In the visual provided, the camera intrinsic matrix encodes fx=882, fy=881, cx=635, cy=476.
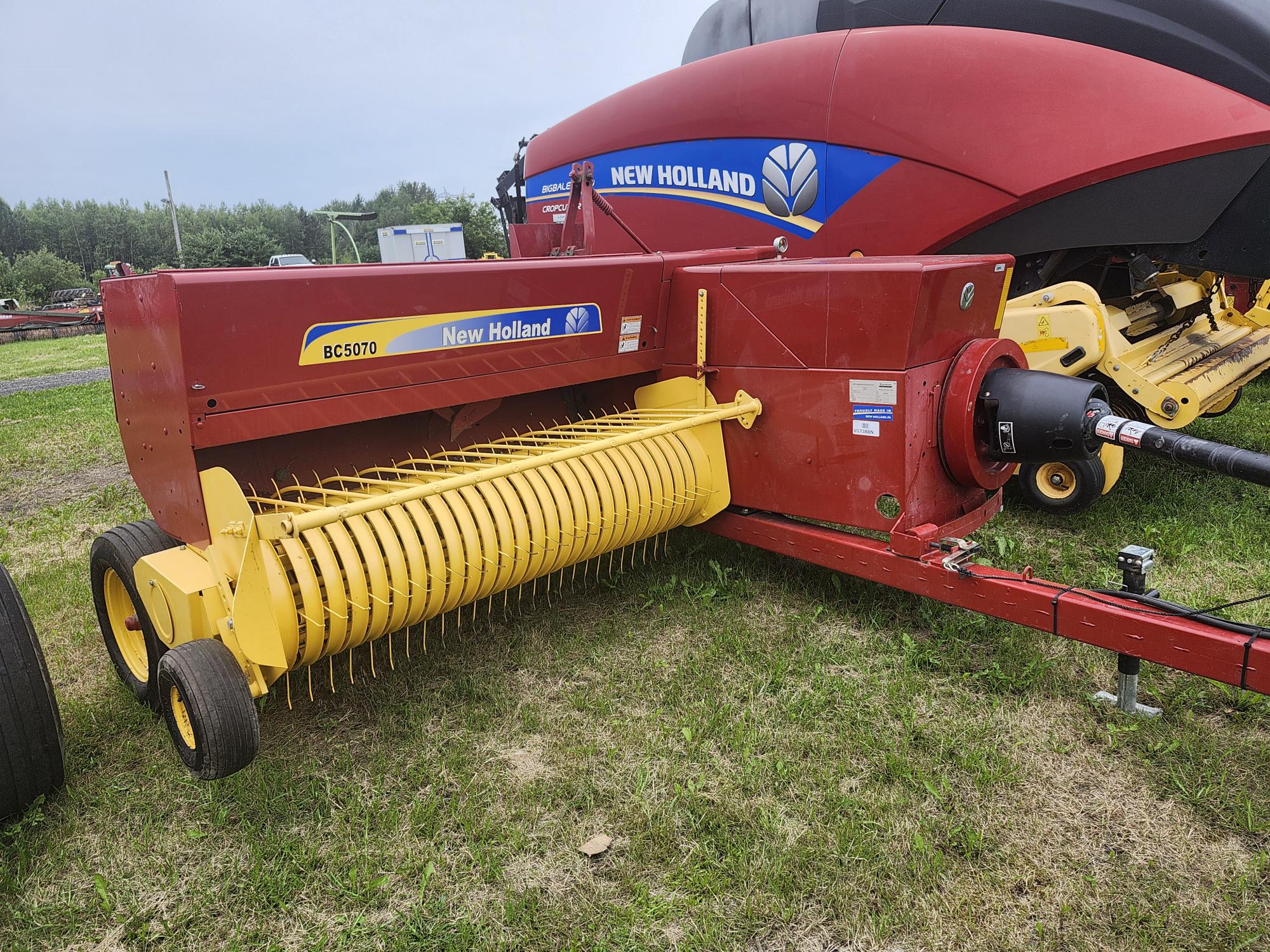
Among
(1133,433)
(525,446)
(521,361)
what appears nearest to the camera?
(1133,433)

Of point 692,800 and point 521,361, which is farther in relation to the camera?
point 521,361

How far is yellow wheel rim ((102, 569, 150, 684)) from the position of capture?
9.60 feet

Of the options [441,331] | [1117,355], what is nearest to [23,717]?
[441,331]

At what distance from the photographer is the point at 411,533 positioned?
246 centimetres

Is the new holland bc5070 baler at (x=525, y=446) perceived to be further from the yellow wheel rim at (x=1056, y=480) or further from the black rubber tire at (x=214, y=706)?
the yellow wheel rim at (x=1056, y=480)

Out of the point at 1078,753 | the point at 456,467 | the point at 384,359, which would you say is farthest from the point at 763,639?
the point at 384,359

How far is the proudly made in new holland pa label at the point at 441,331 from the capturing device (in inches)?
103

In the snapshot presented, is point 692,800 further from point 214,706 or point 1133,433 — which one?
point 1133,433

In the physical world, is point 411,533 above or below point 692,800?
above

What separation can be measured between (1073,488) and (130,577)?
3.79 metres

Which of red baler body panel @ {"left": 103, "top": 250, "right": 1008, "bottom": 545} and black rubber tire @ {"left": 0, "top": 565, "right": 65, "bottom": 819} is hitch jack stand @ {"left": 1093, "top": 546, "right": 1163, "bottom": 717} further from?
black rubber tire @ {"left": 0, "top": 565, "right": 65, "bottom": 819}

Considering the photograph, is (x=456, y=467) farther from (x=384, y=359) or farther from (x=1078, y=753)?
(x=1078, y=753)

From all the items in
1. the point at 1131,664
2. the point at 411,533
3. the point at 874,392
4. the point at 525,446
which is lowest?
the point at 1131,664

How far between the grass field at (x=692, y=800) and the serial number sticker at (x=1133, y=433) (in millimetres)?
769
